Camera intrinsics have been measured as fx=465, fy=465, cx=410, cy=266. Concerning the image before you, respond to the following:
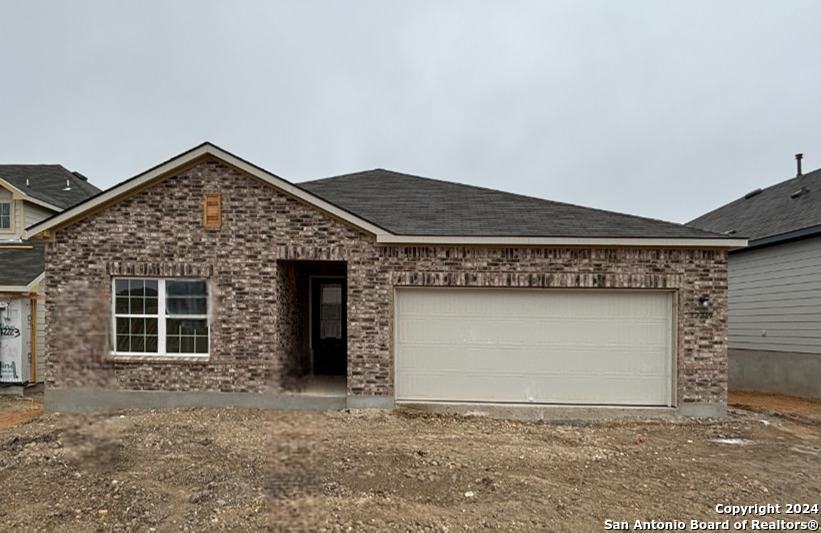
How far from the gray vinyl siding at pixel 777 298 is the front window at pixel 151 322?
1347 cm

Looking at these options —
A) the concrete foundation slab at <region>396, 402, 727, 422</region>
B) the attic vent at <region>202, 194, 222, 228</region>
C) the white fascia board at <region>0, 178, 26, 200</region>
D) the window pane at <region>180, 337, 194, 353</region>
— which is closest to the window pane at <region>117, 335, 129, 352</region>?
the window pane at <region>180, 337, 194, 353</region>

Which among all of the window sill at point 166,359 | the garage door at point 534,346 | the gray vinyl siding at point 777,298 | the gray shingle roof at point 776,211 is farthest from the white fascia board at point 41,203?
the gray vinyl siding at point 777,298

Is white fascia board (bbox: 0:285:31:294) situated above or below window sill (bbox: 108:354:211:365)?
above

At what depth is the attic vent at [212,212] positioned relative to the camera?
28.2 feet

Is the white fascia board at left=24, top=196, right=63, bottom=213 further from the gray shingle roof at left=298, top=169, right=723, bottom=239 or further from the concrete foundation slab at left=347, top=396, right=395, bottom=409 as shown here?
the concrete foundation slab at left=347, top=396, right=395, bottom=409

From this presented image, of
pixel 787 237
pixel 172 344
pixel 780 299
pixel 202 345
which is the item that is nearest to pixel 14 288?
pixel 172 344

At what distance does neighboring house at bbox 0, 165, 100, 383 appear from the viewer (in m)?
10.8

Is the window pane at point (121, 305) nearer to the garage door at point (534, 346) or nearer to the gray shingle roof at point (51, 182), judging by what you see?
the garage door at point (534, 346)

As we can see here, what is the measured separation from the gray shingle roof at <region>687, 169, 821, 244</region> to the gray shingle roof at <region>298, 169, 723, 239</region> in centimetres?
543

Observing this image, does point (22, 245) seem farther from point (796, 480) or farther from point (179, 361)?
point (796, 480)

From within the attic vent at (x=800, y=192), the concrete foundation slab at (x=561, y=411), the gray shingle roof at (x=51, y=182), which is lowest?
the concrete foundation slab at (x=561, y=411)

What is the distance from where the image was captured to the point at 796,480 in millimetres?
5703

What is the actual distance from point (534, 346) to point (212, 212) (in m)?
6.44

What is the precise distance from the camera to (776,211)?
13688 millimetres
